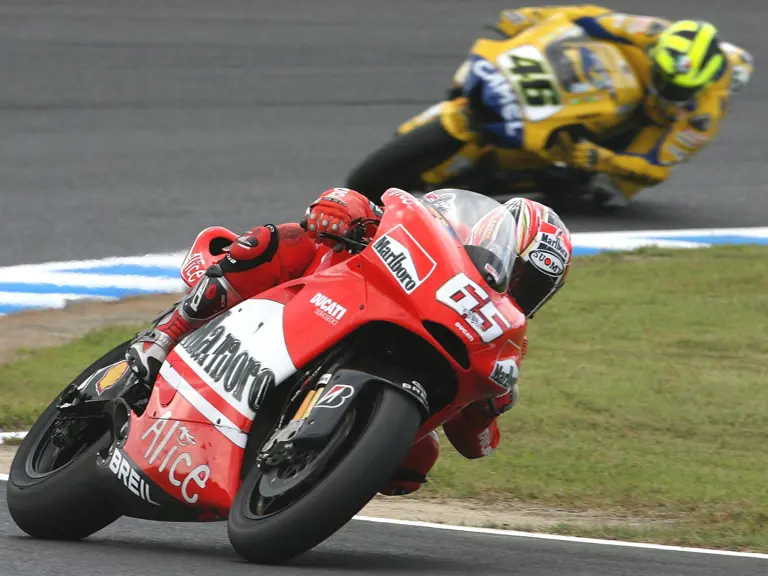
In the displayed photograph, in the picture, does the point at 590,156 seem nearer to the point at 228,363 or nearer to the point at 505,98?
the point at 505,98

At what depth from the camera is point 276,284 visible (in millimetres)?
5133

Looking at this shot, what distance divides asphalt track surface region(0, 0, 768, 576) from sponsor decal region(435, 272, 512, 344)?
21.0ft

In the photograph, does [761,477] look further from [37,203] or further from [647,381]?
[37,203]

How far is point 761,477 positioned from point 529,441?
1.05m

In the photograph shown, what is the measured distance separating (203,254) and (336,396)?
1.36m

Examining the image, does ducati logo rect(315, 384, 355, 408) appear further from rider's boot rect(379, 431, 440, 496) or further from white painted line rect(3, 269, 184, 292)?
white painted line rect(3, 269, 184, 292)

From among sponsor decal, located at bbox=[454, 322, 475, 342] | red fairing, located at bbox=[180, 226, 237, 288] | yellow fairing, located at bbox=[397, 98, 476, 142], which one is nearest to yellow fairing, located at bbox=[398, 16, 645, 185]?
yellow fairing, located at bbox=[397, 98, 476, 142]

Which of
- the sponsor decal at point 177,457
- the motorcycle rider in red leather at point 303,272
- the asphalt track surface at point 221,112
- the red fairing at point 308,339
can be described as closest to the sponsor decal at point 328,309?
the red fairing at point 308,339

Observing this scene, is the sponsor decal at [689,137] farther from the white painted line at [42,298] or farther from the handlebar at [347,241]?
the handlebar at [347,241]

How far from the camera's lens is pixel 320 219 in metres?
4.90

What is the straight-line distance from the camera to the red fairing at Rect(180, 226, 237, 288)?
5496 millimetres

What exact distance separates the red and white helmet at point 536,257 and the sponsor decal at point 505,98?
22.0 ft

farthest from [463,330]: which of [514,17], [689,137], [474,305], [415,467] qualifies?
[514,17]

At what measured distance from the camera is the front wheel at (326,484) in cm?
418
